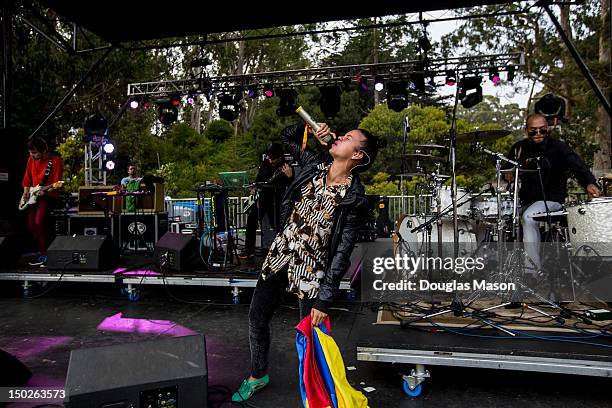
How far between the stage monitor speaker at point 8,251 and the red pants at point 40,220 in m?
0.32

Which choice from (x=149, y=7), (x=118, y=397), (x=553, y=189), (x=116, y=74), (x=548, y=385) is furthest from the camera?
(x=116, y=74)

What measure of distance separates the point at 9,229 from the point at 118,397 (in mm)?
6163

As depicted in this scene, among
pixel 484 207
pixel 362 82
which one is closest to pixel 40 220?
pixel 484 207

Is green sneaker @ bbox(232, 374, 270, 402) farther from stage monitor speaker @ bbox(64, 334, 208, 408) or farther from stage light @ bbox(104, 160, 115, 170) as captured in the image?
stage light @ bbox(104, 160, 115, 170)

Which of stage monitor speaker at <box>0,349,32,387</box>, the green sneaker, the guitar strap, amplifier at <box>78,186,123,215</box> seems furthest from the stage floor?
amplifier at <box>78,186,123,215</box>

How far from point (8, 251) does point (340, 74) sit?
884cm

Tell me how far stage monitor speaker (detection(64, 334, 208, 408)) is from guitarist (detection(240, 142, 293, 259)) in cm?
406

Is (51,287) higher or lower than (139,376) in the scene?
lower

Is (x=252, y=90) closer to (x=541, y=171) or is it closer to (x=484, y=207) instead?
(x=484, y=207)

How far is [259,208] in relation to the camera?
24.4ft

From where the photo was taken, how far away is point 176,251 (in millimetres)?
5941

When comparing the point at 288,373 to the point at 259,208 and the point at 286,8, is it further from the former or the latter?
the point at 286,8

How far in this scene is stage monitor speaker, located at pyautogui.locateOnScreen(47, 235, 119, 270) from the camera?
5.99 meters

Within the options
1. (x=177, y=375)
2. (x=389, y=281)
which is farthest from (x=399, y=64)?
(x=177, y=375)
